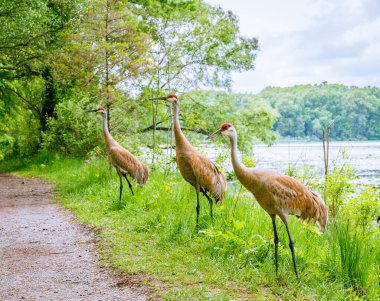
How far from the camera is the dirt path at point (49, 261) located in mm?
4512

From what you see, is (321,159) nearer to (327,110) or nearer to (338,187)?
(338,187)

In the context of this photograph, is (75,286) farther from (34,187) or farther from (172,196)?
(34,187)

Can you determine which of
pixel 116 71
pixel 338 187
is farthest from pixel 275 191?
pixel 116 71

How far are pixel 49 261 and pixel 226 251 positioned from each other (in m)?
2.10

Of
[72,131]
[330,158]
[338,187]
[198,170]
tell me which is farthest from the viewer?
[330,158]

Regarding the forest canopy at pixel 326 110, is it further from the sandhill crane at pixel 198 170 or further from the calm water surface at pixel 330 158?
the sandhill crane at pixel 198 170

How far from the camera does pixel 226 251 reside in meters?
5.32

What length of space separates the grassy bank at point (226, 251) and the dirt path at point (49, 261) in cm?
25

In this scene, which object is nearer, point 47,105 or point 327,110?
point 47,105

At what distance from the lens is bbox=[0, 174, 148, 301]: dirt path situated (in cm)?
451

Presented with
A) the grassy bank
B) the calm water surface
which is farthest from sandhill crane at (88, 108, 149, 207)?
the calm water surface

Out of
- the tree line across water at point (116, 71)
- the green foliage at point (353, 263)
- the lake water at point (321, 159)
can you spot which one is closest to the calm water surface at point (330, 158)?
the lake water at point (321, 159)

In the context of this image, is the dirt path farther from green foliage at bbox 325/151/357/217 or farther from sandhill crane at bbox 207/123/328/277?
green foliage at bbox 325/151/357/217

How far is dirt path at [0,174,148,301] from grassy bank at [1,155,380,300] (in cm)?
25
